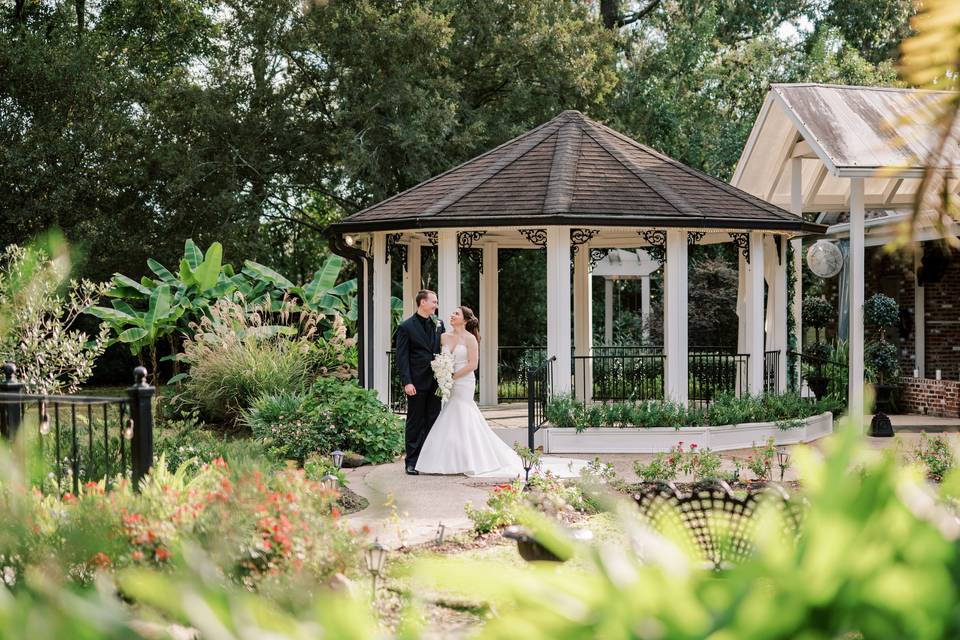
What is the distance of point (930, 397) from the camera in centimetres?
1834

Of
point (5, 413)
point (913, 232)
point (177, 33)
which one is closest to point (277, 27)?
point (177, 33)

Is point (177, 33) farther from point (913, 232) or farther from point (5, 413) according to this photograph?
point (913, 232)

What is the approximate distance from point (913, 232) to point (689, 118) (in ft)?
89.7

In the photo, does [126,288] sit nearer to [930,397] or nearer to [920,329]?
[930,397]

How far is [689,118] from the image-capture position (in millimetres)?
28469

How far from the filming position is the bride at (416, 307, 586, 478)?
11836 mm

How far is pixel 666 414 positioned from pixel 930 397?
266 inches

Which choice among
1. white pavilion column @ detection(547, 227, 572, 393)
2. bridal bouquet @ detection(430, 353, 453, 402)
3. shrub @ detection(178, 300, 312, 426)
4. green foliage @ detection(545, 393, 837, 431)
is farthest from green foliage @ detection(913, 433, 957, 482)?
shrub @ detection(178, 300, 312, 426)

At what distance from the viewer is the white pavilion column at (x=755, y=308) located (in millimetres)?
15367

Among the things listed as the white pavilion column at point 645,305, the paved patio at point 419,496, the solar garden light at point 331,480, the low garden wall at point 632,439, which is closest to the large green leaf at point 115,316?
the paved patio at point 419,496

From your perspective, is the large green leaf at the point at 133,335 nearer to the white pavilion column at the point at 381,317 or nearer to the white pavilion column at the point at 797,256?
the white pavilion column at the point at 381,317

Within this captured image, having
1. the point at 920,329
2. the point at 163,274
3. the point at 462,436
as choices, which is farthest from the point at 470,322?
the point at 920,329

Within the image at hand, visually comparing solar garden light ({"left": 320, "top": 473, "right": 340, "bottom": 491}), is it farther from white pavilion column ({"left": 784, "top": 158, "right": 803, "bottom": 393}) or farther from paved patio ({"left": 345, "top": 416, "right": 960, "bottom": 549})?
white pavilion column ({"left": 784, "top": 158, "right": 803, "bottom": 393})

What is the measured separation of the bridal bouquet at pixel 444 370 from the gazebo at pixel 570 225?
2.87 meters
